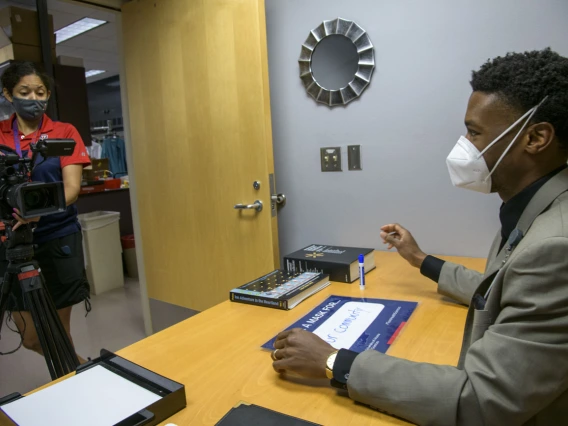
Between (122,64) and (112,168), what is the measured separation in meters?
4.52

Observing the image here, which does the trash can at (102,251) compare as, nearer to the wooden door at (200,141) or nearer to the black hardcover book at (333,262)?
the wooden door at (200,141)

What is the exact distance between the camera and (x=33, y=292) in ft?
5.09

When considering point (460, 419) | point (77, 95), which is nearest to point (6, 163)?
point (460, 419)

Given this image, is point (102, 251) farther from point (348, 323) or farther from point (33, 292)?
point (348, 323)

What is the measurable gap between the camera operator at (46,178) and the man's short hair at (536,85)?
1735 millimetres

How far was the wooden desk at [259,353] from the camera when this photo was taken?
0.80m

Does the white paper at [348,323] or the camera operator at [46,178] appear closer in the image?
the white paper at [348,323]

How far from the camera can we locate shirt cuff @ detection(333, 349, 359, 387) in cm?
81

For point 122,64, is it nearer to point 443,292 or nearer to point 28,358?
point 28,358

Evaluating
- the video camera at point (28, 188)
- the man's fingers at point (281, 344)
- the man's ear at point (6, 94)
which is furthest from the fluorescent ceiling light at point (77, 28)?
the man's fingers at point (281, 344)

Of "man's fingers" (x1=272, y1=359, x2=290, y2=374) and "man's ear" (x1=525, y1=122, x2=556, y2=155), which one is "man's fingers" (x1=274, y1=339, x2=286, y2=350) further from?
"man's ear" (x1=525, y1=122, x2=556, y2=155)

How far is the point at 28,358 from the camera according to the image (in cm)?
A: 267

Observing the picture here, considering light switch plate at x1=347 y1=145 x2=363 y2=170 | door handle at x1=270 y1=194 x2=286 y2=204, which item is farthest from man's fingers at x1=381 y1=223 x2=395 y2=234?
door handle at x1=270 y1=194 x2=286 y2=204

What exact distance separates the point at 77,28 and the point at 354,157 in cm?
470
